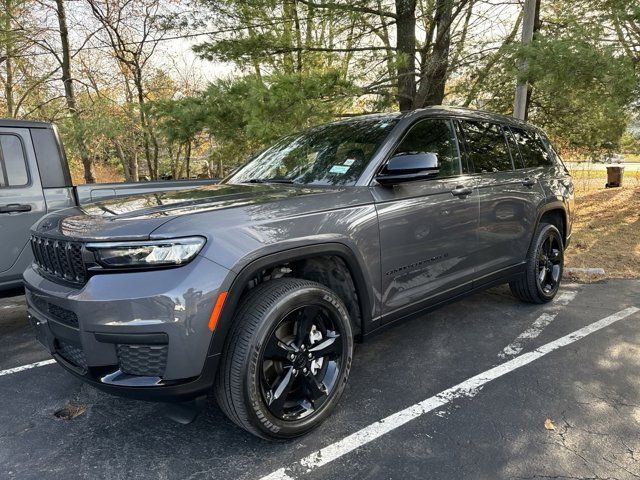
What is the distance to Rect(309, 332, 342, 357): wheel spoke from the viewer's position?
103 inches

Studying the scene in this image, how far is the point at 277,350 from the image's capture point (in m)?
2.44

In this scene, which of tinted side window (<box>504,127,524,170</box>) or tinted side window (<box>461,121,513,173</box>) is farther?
tinted side window (<box>504,127,524,170</box>)

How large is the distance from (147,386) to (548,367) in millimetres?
2772

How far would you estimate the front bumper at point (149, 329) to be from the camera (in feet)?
6.77

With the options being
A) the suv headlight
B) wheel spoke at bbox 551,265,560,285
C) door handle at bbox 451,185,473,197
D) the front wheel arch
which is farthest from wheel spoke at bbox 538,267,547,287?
the suv headlight

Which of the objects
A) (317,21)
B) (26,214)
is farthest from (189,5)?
(26,214)

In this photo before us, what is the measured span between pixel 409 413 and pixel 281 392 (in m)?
0.86

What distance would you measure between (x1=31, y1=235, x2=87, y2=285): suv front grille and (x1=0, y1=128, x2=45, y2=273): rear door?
1.71m

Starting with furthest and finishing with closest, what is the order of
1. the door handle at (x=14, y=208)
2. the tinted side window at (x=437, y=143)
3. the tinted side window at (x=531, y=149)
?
the tinted side window at (x=531, y=149) < the door handle at (x=14, y=208) < the tinted side window at (x=437, y=143)

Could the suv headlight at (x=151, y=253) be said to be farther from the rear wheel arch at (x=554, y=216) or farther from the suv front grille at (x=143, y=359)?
the rear wheel arch at (x=554, y=216)

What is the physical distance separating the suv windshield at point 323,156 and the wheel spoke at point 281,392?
1.26m

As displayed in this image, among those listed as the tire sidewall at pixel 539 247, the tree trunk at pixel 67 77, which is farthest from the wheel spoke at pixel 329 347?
the tree trunk at pixel 67 77

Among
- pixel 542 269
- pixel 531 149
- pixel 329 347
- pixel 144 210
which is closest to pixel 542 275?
pixel 542 269

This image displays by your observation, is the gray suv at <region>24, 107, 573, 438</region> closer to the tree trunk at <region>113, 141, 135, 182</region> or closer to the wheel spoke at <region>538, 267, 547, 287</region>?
the wheel spoke at <region>538, 267, 547, 287</region>
